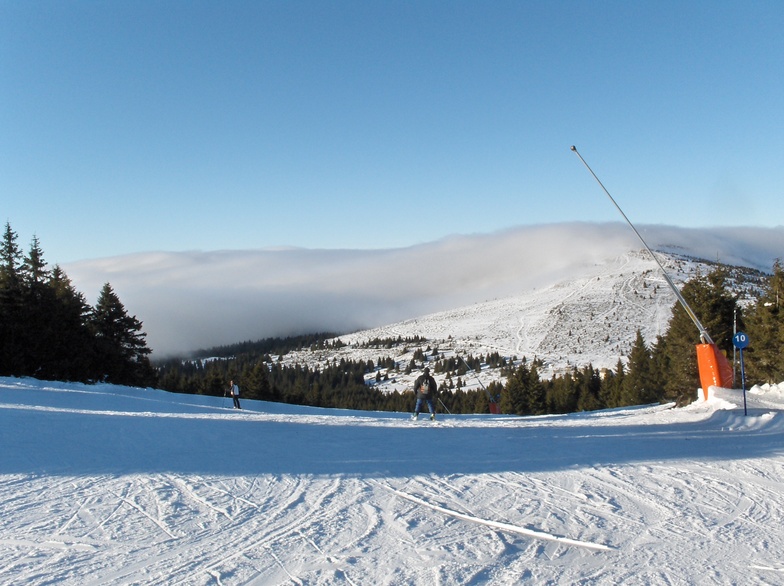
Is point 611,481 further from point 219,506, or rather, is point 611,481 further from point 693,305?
point 693,305

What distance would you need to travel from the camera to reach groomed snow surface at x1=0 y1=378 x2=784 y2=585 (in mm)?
5480

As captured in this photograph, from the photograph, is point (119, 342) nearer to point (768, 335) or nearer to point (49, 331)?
point (49, 331)

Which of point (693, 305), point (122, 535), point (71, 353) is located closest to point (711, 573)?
point (122, 535)

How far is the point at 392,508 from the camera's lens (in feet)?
24.6

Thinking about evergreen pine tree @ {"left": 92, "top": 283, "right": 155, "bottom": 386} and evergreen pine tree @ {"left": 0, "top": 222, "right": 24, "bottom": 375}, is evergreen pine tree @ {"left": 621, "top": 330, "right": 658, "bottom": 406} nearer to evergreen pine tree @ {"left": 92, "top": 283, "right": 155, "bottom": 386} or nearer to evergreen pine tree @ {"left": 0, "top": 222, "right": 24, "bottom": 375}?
evergreen pine tree @ {"left": 92, "top": 283, "right": 155, "bottom": 386}

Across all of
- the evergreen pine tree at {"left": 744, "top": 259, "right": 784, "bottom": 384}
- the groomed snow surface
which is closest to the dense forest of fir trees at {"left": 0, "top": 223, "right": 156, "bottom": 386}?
the groomed snow surface

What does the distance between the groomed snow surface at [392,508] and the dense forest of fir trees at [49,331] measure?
3424 cm

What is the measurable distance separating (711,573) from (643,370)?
6953cm

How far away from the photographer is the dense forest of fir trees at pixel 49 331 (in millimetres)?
42531

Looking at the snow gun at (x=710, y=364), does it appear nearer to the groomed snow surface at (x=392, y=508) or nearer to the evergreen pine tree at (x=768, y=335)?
the groomed snow surface at (x=392, y=508)

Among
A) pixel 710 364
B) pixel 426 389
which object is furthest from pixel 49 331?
pixel 710 364

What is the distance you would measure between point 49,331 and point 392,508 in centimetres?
4372

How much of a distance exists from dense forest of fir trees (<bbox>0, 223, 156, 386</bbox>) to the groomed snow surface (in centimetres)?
3424

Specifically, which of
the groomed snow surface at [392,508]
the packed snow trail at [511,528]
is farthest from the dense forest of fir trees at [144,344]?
the packed snow trail at [511,528]
